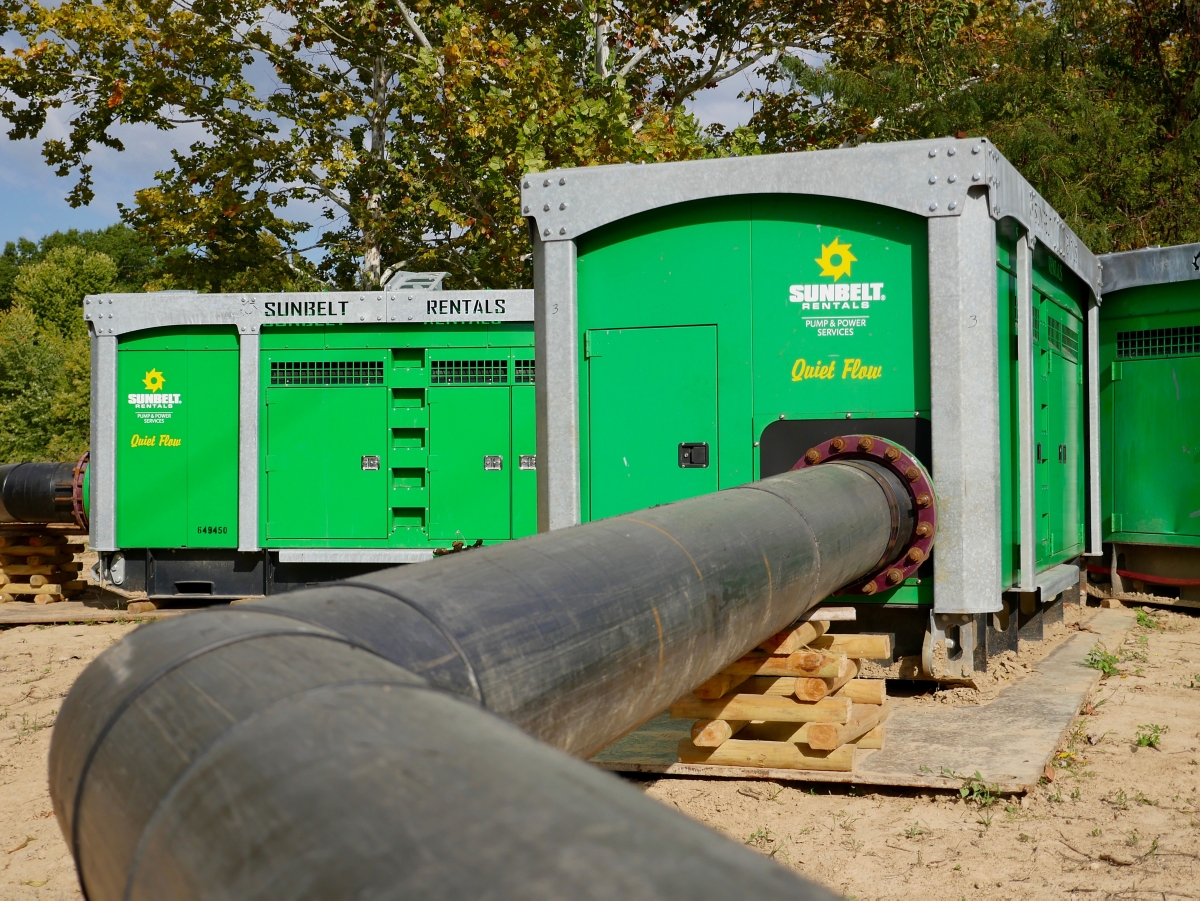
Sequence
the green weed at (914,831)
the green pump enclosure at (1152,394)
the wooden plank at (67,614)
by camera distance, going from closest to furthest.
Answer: the green weed at (914,831) → the green pump enclosure at (1152,394) → the wooden plank at (67,614)

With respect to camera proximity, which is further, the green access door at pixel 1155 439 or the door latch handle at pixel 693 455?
the green access door at pixel 1155 439

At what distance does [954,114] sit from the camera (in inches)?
701

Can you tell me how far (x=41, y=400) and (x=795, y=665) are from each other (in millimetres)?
35235

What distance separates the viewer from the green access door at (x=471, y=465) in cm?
1147

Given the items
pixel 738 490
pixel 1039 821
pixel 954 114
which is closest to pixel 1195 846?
pixel 1039 821

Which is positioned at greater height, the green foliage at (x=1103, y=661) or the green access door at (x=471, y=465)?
the green access door at (x=471, y=465)

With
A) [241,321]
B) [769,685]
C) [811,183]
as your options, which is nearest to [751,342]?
[811,183]

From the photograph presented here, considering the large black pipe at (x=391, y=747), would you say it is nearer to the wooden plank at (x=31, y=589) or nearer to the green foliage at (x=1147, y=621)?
the green foliage at (x=1147, y=621)

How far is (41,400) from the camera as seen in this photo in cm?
3534

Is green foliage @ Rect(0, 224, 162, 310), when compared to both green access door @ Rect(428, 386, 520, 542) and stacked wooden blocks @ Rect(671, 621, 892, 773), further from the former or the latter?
stacked wooden blocks @ Rect(671, 621, 892, 773)

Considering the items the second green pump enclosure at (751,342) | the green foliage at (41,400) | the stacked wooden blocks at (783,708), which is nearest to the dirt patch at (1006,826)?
the stacked wooden blocks at (783,708)

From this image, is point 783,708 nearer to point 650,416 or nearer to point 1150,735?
point 650,416

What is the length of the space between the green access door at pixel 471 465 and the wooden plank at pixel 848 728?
645 cm

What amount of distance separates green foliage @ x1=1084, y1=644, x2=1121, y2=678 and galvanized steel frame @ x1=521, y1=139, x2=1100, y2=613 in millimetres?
2109
